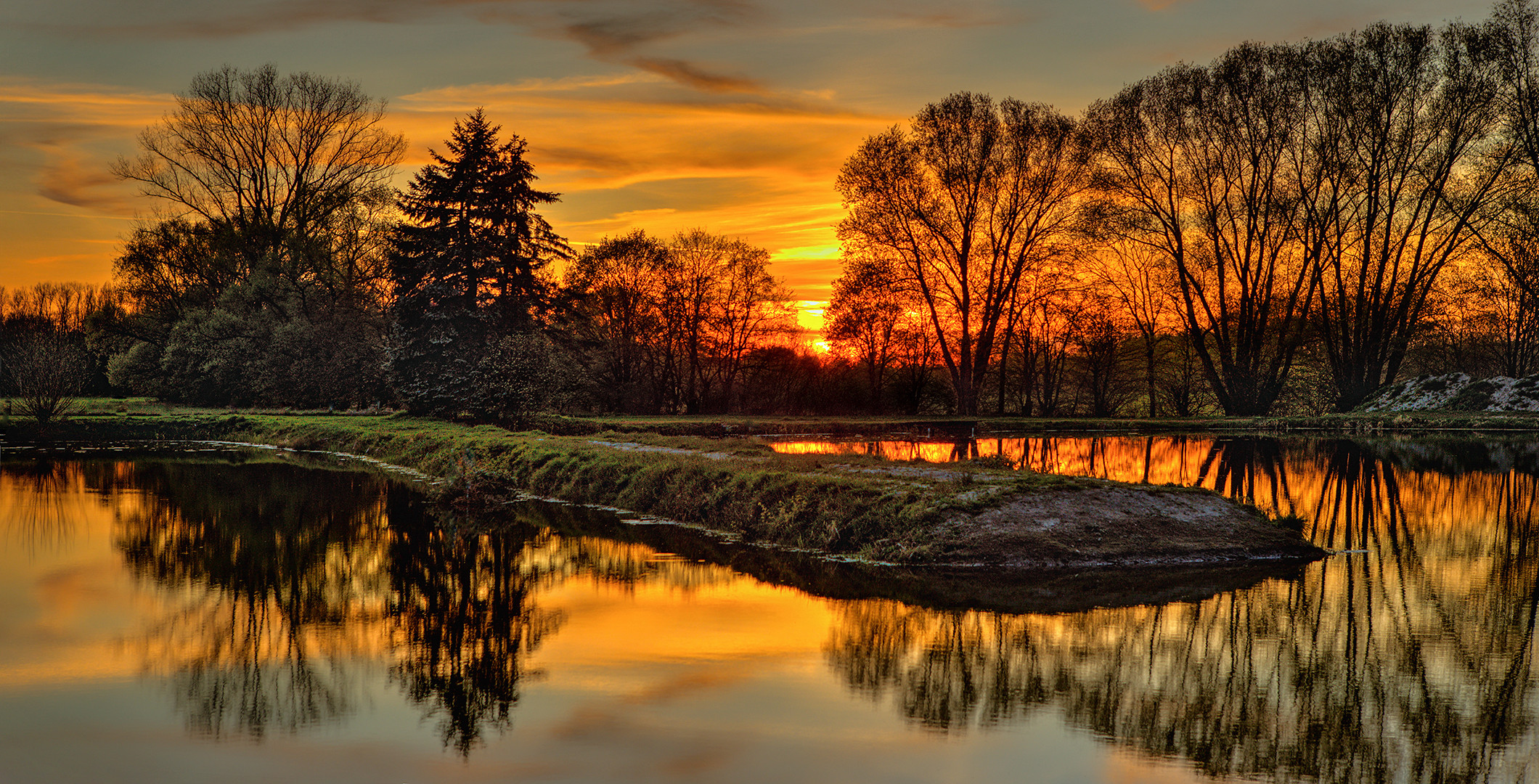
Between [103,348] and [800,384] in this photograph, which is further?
[103,348]

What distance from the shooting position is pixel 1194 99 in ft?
164

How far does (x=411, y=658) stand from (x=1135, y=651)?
267 inches

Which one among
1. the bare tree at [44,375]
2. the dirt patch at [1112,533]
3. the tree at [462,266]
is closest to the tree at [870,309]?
the tree at [462,266]

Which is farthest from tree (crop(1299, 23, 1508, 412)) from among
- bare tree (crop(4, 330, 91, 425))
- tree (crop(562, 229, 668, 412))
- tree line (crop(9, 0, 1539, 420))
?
bare tree (crop(4, 330, 91, 425))

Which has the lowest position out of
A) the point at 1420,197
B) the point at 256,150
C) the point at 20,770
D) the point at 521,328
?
the point at 20,770

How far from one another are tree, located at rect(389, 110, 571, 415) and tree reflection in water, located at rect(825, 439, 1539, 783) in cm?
3282

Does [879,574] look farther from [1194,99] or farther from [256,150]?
[256,150]

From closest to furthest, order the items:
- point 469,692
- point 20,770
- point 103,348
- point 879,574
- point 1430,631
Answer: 1. point 20,770
2. point 469,692
3. point 1430,631
4. point 879,574
5. point 103,348

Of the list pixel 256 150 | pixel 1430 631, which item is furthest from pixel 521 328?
pixel 1430 631

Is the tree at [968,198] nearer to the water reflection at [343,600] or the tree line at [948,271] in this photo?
the tree line at [948,271]

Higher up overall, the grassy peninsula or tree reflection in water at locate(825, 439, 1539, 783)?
the grassy peninsula

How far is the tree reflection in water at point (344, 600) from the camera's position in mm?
8570

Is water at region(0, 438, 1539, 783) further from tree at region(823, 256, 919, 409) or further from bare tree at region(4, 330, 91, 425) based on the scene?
tree at region(823, 256, 919, 409)

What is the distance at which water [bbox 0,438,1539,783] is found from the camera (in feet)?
23.6
